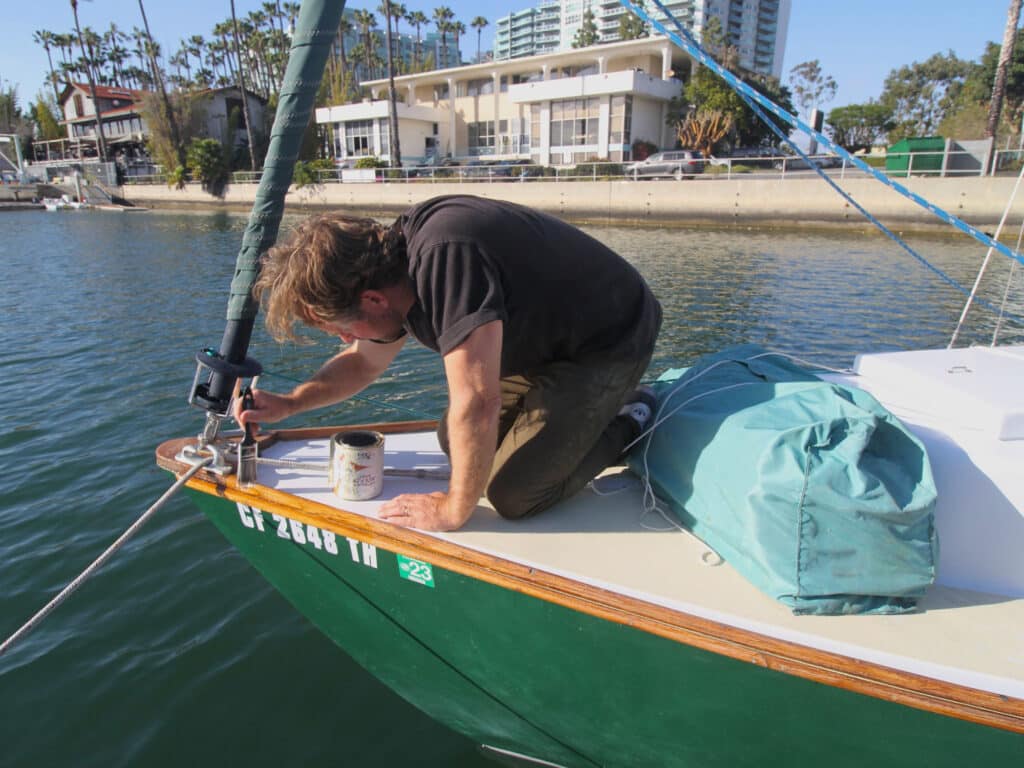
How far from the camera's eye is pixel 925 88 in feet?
217

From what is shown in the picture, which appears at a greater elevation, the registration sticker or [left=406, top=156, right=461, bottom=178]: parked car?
[left=406, top=156, right=461, bottom=178]: parked car

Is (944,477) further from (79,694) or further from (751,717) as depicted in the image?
(79,694)

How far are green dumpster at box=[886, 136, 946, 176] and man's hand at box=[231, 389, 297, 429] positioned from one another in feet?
82.8

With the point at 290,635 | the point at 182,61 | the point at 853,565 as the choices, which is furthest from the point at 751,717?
the point at 182,61

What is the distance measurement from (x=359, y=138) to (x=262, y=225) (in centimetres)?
4905

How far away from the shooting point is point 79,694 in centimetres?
305

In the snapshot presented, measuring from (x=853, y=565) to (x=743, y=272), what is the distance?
555 inches

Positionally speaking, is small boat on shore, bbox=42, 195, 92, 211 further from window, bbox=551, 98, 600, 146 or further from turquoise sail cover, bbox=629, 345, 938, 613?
turquoise sail cover, bbox=629, 345, 938, 613

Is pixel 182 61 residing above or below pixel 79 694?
above

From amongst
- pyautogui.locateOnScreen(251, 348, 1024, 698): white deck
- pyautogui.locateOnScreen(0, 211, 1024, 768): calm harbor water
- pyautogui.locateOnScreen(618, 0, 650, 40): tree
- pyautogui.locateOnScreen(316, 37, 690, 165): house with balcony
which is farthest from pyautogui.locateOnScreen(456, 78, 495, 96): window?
pyautogui.locateOnScreen(251, 348, 1024, 698): white deck

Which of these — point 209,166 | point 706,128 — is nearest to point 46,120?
point 209,166

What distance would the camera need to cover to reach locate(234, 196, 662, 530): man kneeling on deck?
6.28 feet

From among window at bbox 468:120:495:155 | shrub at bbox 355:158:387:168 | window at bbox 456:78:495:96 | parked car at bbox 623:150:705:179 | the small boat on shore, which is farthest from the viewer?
window at bbox 468:120:495:155

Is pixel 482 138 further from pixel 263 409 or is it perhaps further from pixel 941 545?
pixel 941 545
